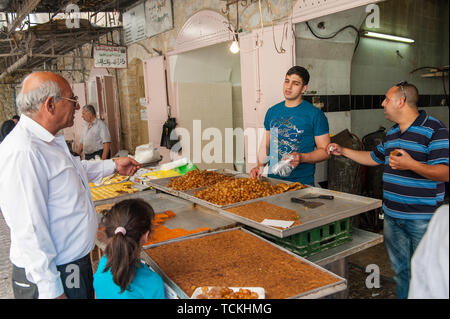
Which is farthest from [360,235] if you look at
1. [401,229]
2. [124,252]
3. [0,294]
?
[0,294]

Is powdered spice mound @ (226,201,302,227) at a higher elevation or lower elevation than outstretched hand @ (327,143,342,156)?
lower

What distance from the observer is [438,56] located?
7.23 meters

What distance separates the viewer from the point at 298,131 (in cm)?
324

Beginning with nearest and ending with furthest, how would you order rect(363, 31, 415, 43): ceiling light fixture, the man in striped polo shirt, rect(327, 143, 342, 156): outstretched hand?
the man in striped polo shirt < rect(327, 143, 342, 156): outstretched hand < rect(363, 31, 415, 43): ceiling light fixture

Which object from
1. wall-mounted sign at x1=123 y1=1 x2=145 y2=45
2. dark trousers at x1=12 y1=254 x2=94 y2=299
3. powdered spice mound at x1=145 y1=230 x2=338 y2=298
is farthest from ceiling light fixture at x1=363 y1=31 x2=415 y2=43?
dark trousers at x1=12 y1=254 x2=94 y2=299

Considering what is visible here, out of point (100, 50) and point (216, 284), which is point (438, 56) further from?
point (216, 284)

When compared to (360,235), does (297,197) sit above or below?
above

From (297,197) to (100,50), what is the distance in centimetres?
597

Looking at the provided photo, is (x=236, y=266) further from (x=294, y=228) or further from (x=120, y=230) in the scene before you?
(x=120, y=230)

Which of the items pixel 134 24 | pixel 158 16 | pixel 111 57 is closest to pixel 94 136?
pixel 111 57

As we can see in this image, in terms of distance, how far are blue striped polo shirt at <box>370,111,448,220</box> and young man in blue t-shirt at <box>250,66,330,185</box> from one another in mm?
686

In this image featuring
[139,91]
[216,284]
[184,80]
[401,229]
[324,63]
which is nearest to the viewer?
[216,284]

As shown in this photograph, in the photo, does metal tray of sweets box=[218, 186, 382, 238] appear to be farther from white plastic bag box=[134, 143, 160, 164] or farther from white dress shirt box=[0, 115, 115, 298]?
white plastic bag box=[134, 143, 160, 164]

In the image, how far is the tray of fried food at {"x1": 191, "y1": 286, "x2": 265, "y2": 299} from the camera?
1.52m
